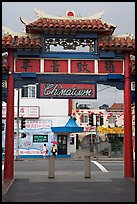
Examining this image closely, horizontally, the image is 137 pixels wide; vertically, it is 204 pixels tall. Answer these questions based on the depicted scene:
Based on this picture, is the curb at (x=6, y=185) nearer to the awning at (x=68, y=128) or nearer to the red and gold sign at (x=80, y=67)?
the red and gold sign at (x=80, y=67)

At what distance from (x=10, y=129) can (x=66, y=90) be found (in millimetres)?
3073

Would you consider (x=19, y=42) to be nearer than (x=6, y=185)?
No

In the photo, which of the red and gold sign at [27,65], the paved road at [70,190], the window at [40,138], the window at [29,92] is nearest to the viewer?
the paved road at [70,190]

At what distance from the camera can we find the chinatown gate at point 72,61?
1708 cm

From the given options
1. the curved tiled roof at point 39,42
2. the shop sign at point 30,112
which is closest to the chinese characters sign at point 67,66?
the curved tiled roof at point 39,42

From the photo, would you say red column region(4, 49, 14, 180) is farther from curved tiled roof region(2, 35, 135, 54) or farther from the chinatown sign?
the chinatown sign

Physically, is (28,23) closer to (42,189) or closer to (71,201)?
(42,189)

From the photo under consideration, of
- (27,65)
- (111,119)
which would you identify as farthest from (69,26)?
(111,119)

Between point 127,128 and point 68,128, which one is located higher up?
point 127,128

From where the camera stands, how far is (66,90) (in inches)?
686

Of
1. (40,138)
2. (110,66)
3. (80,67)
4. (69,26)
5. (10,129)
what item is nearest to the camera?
(10,129)

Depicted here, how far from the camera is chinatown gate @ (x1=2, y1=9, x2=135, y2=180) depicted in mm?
17078

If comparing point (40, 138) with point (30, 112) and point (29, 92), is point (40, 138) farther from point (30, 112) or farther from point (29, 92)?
point (29, 92)

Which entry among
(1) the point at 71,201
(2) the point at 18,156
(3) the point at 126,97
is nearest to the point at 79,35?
(3) the point at 126,97
